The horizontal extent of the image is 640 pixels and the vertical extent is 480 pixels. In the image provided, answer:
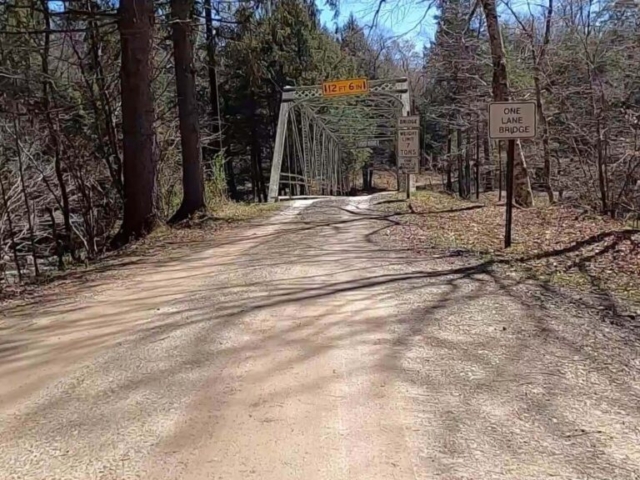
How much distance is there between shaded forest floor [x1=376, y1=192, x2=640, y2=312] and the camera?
5.70 meters

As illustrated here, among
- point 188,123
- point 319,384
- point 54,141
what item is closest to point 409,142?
point 188,123

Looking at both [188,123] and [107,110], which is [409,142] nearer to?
[188,123]

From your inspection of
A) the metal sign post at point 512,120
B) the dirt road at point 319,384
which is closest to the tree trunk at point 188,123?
the dirt road at point 319,384

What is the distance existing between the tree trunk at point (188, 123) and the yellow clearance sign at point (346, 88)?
758 cm

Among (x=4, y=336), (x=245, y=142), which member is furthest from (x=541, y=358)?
(x=245, y=142)

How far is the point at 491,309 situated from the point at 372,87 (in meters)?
16.0

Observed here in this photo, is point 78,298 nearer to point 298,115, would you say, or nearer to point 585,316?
point 585,316

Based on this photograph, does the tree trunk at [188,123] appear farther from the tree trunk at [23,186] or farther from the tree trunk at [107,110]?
the tree trunk at [23,186]

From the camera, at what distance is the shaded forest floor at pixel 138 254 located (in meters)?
6.57

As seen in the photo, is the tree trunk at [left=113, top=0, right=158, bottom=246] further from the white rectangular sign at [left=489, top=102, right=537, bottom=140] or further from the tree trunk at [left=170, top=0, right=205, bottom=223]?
the white rectangular sign at [left=489, top=102, right=537, bottom=140]

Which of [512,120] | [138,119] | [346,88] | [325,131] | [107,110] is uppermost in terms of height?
[346,88]

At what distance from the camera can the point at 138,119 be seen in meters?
9.33

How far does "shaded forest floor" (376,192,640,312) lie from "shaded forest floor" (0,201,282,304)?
2933 mm

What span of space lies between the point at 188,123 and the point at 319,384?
31.3 feet
